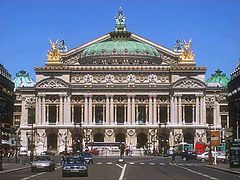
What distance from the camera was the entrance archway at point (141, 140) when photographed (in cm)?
19412

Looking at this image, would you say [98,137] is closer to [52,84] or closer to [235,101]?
[52,84]

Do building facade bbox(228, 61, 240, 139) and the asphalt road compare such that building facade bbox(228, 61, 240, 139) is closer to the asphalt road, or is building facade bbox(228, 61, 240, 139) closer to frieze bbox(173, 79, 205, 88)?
the asphalt road

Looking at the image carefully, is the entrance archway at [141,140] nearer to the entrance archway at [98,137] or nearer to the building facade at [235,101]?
the entrance archway at [98,137]

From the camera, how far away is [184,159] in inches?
5221

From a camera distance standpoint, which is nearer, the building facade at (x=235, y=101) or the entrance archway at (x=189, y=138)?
the building facade at (x=235, y=101)

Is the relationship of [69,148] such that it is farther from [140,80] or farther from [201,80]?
[201,80]

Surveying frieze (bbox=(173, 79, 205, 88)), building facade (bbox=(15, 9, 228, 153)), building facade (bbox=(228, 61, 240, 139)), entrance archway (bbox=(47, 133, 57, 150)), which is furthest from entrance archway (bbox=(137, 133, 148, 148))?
building facade (bbox=(228, 61, 240, 139))

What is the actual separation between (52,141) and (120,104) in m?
22.6

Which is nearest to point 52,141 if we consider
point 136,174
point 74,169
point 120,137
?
point 120,137

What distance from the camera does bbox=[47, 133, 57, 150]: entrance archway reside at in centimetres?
19427

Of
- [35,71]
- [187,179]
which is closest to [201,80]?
[35,71]

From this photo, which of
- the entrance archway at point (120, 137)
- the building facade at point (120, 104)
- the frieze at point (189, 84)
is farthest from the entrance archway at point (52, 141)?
the frieze at point (189, 84)

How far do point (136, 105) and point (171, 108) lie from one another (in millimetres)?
10131

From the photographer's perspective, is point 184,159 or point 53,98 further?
point 53,98
